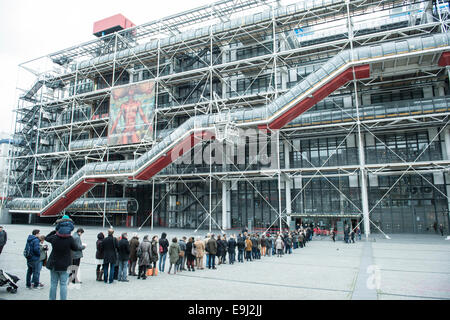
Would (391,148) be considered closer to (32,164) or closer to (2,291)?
(2,291)

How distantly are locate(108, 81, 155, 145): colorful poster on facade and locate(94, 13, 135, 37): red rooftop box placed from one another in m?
11.3

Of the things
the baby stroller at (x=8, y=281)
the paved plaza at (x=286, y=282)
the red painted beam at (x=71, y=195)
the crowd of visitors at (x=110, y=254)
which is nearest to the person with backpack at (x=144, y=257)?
the crowd of visitors at (x=110, y=254)

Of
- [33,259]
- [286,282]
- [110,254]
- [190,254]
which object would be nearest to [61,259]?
[33,259]

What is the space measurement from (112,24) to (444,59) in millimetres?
32371

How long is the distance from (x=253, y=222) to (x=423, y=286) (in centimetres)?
1713

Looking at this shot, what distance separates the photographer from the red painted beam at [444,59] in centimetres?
1619

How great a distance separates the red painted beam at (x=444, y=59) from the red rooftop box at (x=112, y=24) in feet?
102

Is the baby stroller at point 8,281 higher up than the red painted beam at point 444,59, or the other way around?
the red painted beam at point 444,59

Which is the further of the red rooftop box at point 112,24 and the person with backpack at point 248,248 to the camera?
the red rooftop box at point 112,24

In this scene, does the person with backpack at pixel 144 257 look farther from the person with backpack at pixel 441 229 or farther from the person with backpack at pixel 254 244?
the person with backpack at pixel 441 229

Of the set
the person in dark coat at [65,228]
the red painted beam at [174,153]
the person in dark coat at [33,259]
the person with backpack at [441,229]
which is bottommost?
the person with backpack at [441,229]

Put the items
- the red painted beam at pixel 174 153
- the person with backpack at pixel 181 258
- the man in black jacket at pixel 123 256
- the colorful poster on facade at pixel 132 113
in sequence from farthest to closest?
1. the colorful poster on facade at pixel 132 113
2. the red painted beam at pixel 174 153
3. the person with backpack at pixel 181 258
4. the man in black jacket at pixel 123 256

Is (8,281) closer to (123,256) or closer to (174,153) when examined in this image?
(123,256)

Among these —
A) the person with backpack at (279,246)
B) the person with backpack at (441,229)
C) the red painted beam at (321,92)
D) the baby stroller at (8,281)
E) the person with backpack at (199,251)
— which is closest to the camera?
→ the baby stroller at (8,281)
